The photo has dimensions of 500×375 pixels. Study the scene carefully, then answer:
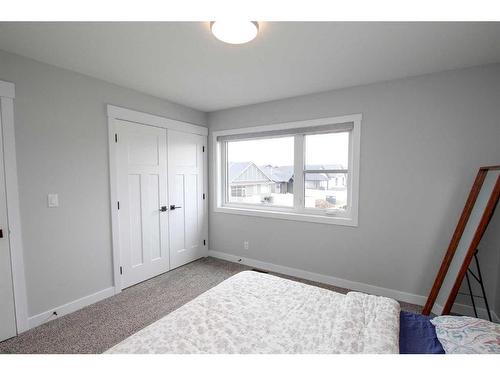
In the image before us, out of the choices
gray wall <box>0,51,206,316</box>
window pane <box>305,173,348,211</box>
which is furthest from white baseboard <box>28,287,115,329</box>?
window pane <box>305,173,348,211</box>

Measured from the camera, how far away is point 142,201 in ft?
9.02

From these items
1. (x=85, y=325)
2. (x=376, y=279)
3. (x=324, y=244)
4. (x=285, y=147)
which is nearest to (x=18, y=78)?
(x=85, y=325)

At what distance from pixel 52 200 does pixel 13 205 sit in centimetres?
25

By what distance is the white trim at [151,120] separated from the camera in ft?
7.99

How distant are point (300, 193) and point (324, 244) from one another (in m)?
0.71

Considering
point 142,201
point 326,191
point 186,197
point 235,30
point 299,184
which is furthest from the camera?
point 186,197

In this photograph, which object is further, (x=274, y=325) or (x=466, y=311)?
(x=466, y=311)

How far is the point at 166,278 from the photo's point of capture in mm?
2893

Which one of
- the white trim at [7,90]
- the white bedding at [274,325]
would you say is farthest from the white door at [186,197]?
the white bedding at [274,325]

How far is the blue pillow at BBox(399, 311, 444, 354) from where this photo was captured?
1.06 metres

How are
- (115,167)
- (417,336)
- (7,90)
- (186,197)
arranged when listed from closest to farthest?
1. (417,336)
2. (7,90)
3. (115,167)
4. (186,197)

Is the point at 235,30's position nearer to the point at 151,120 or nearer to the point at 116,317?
the point at 151,120

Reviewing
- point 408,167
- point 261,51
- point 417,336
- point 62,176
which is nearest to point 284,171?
point 408,167

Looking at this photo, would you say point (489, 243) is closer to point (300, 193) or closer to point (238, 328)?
point (300, 193)
